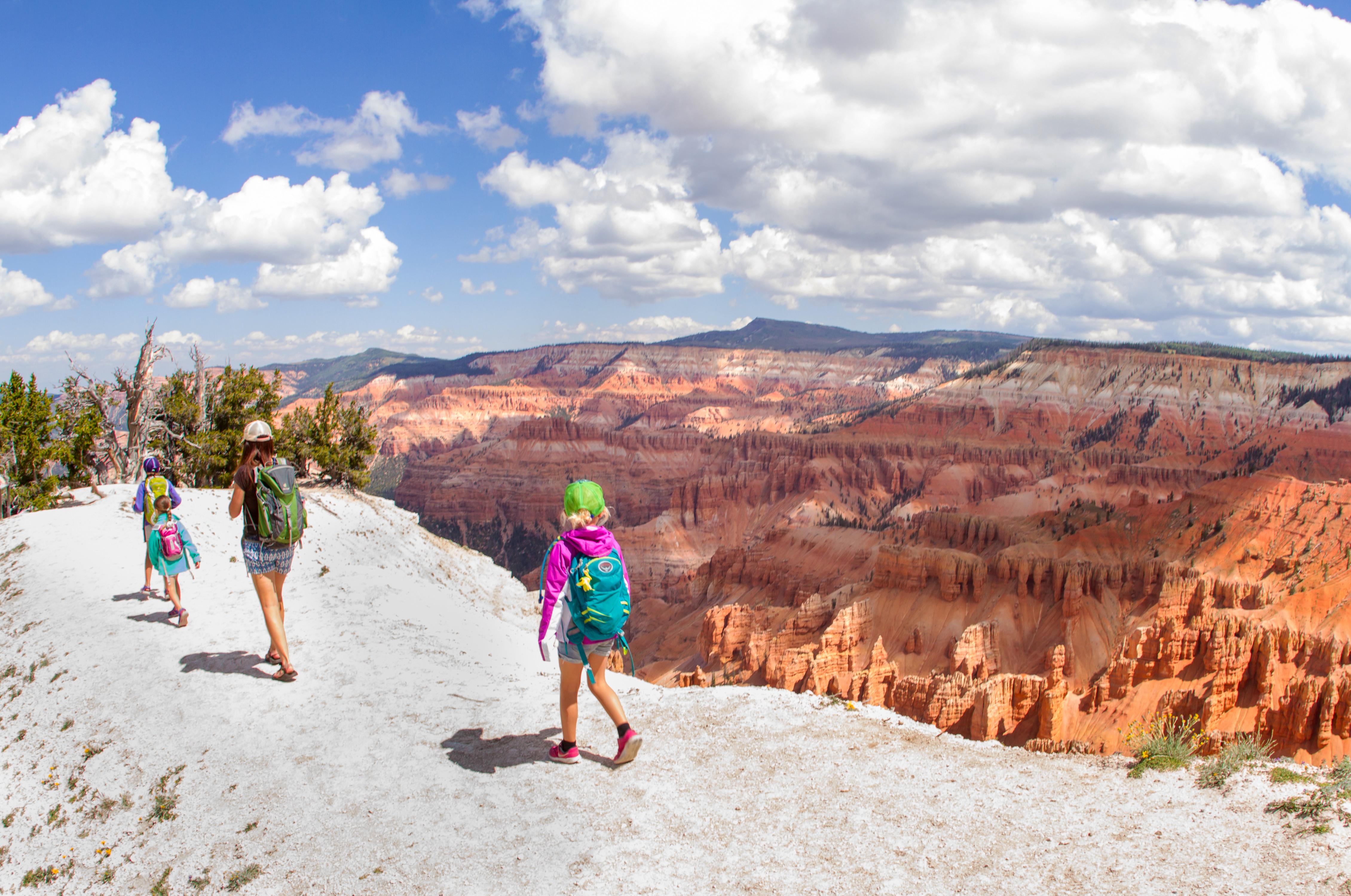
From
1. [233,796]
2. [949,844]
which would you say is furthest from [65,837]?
[949,844]

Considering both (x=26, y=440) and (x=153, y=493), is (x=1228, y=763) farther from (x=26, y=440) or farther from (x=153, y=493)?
(x=26, y=440)

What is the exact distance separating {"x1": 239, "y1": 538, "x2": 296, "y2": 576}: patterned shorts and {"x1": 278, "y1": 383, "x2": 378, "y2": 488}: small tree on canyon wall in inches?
862

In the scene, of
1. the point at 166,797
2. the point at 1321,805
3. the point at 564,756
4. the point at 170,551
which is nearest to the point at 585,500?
the point at 564,756

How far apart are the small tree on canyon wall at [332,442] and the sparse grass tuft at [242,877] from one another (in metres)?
25.6

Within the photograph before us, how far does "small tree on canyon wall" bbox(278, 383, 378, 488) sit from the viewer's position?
30.7 metres

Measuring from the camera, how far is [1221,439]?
113 meters

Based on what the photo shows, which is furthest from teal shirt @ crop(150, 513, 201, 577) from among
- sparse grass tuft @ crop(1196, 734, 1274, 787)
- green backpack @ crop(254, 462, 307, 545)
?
sparse grass tuft @ crop(1196, 734, 1274, 787)

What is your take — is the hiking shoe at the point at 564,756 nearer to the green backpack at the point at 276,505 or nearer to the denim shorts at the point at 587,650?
the denim shorts at the point at 587,650

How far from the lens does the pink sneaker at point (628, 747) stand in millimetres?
8016

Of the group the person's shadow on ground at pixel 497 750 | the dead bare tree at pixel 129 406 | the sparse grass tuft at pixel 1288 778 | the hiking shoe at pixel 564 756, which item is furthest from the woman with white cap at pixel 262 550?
the dead bare tree at pixel 129 406

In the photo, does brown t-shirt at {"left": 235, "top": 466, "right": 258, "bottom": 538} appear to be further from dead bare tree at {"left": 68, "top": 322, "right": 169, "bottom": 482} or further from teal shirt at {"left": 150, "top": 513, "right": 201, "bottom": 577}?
dead bare tree at {"left": 68, "top": 322, "right": 169, "bottom": 482}

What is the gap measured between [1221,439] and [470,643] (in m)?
129

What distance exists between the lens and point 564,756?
8.06m

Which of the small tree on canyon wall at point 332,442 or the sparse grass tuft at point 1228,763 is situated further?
the small tree on canyon wall at point 332,442
